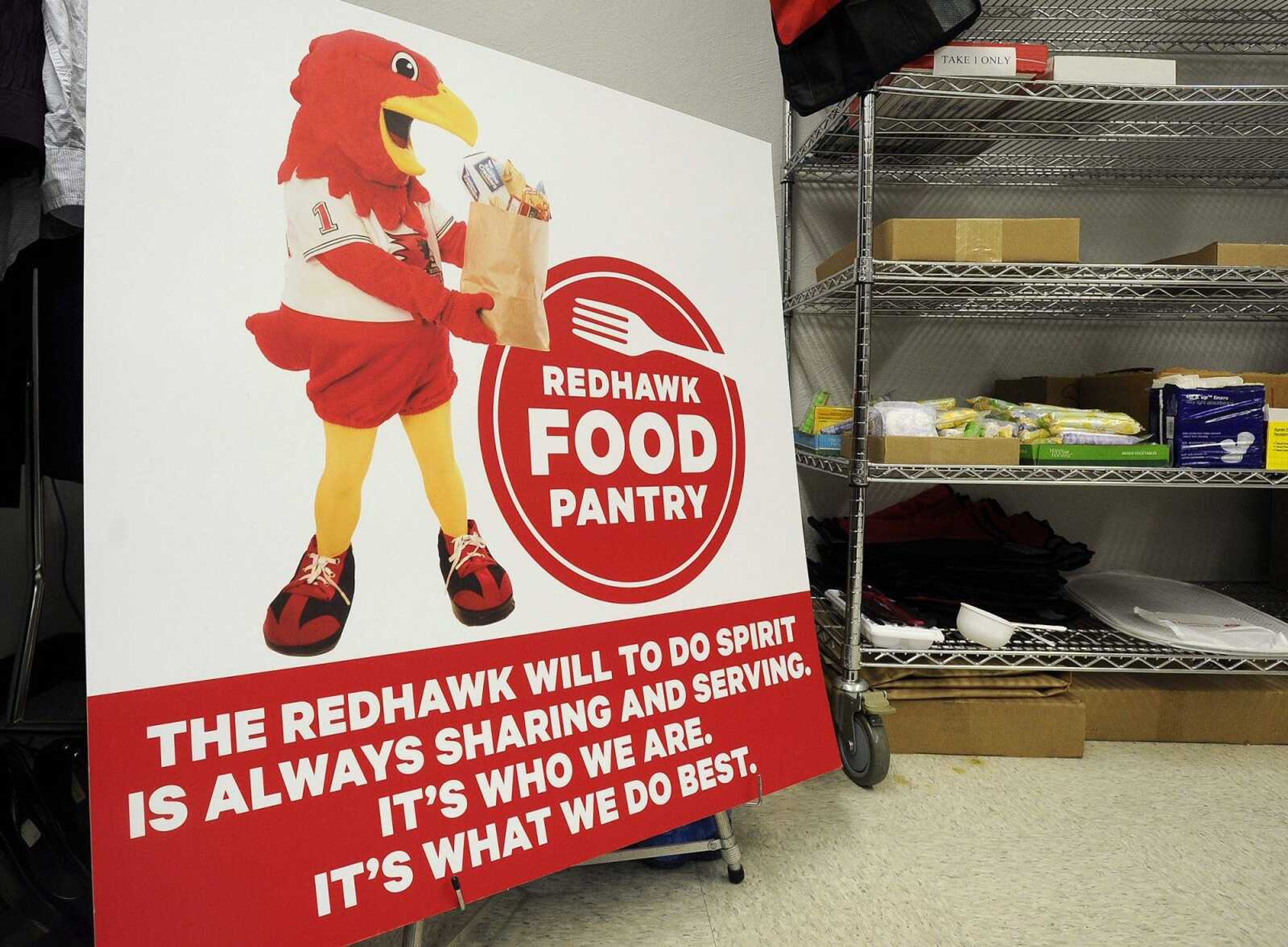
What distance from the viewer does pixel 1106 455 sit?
1473 mm

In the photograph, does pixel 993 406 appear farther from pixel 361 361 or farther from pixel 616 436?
pixel 361 361

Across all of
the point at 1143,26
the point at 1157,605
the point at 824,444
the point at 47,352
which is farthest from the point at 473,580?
the point at 1143,26

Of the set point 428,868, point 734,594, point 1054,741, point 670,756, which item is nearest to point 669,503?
point 734,594

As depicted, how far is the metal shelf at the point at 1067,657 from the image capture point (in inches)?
57.4

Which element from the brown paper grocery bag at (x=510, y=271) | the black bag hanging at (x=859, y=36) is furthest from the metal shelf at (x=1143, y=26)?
the brown paper grocery bag at (x=510, y=271)

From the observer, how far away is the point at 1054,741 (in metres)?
1.51

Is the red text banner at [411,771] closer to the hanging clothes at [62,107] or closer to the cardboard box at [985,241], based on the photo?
the hanging clothes at [62,107]

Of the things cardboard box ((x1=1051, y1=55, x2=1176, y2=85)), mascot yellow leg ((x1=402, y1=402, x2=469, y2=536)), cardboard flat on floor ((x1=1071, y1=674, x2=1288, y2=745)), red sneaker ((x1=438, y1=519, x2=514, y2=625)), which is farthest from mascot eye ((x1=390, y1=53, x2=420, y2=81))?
cardboard flat on floor ((x1=1071, y1=674, x2=1288, y2=745))

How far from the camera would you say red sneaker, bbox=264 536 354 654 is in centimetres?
78

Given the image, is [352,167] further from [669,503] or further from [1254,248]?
[1254,248]

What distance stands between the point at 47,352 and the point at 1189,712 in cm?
227

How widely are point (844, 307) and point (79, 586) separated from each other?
2048 millimetres

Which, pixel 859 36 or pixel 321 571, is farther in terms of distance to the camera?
pixel 859 36

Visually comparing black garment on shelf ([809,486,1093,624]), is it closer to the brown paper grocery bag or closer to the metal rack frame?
the metal rack frame
